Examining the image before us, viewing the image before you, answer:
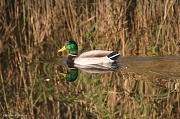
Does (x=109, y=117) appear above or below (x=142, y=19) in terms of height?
below

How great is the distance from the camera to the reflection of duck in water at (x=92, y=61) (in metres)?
7.70

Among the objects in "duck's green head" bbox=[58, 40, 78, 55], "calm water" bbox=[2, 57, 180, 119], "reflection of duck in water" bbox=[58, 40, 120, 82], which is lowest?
"calm water" bbox=[2, 57, 180, 119]

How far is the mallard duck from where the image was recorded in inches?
308

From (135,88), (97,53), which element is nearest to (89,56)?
(97,53)

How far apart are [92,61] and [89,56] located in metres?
0.24

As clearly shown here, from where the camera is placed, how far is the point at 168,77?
6691 millimetres

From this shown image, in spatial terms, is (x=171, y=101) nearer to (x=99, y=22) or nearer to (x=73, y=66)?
(x=73, y=66)

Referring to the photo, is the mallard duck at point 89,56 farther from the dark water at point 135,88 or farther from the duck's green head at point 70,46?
the dark water at point 135,88

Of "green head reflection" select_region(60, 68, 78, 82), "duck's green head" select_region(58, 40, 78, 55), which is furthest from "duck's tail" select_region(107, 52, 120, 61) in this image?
"duck's green head" select_region(58, 40, 78, 55)

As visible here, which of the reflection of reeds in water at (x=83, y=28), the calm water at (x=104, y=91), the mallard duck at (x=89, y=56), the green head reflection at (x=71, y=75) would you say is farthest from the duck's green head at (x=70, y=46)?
the green head reflection at (x=71, y=75)

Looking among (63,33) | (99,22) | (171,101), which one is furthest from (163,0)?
(171,101)

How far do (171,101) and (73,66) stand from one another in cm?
290

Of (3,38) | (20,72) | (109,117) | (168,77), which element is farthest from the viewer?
(3,38)

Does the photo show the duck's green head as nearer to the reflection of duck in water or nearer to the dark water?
the reflection of duck in water
